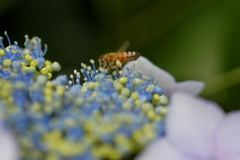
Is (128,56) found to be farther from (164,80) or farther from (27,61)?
(27,61)

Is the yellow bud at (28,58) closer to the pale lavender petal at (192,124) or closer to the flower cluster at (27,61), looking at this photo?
the flower cluster at (27,61)

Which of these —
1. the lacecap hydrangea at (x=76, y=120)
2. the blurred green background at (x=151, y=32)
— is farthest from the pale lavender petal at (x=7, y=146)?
the blurred green background at (x=151, y=32)

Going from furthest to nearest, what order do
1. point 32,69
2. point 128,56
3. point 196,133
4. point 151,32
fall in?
point 151,32
point 128,56
point 32,69
point 196,133

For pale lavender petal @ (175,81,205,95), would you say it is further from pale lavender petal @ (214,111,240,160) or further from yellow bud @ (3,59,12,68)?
yellow bud @ (3,59,12,68)

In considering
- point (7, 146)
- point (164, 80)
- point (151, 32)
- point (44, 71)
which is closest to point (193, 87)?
point (164, 80)

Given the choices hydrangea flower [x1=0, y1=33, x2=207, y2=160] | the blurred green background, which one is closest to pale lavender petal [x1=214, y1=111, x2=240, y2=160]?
hydrangea flower [x1=0, y1=33, x2=207, y2=160]

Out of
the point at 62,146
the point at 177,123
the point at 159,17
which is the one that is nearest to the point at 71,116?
the point at 62,146
